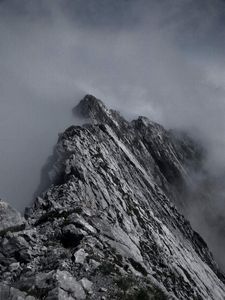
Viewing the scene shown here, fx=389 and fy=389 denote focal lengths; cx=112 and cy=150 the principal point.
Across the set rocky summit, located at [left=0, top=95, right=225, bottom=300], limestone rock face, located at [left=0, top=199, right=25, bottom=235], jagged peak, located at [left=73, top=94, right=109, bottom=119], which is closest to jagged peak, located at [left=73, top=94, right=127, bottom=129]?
jagged peak, located at [left=73, top=94, right=109, bottom=119]

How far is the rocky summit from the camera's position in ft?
104

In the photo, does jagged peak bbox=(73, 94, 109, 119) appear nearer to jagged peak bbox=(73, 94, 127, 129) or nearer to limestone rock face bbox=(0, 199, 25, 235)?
jagged peak bbox=(73, 94, 127, 129)

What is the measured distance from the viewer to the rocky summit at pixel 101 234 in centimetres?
3177

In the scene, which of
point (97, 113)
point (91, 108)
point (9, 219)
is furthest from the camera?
point (91, 108)

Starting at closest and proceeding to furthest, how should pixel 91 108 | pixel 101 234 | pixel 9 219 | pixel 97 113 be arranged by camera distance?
pixel 101 234, pixel 9 219, pixel 97 113, pixel 91 108

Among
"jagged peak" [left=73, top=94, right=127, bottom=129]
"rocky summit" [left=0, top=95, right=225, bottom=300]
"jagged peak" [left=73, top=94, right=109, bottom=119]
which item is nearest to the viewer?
"rocky summit" [left=0, top=95, right=225, bottom=300]

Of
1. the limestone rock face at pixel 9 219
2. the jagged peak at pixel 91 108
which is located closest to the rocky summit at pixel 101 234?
the limestone rock face at pixel 9 219

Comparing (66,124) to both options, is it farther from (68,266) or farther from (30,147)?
(68,266)

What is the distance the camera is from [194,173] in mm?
174000

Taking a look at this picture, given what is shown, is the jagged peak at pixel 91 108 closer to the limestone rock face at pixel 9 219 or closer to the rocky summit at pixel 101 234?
the rocky summit at pixel 101 234

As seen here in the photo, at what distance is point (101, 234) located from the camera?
4462 centimetres

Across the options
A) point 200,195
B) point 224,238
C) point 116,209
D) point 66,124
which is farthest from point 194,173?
point 116,209

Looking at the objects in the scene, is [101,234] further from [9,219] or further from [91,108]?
[91,108]

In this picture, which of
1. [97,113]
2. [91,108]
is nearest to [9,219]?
[97,113]
